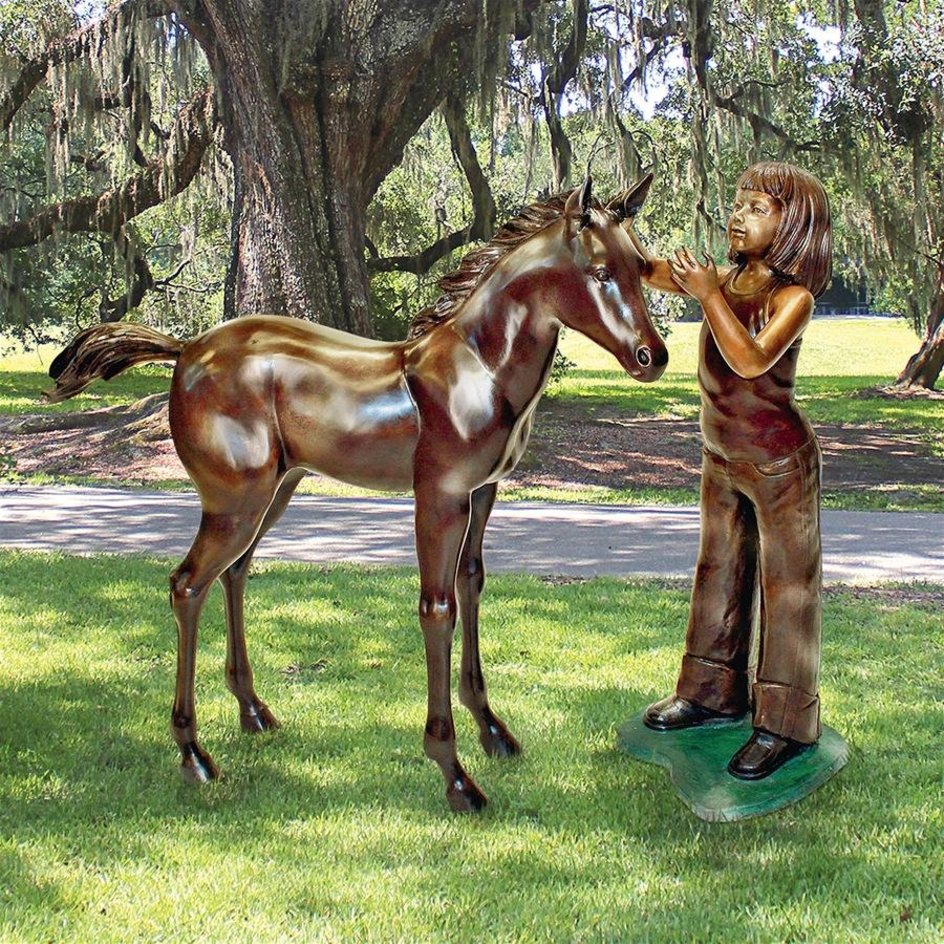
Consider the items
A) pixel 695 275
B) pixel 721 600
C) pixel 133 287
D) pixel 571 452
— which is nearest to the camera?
pixel 695 275

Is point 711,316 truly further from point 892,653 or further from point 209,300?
point 209,300

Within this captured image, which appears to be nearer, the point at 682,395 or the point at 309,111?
the point at 309,111

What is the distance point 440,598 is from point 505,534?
502cm

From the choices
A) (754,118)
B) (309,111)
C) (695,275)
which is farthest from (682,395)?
(695,275)

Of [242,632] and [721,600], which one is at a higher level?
[721,600]

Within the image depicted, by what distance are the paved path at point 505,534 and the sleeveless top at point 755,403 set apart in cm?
356

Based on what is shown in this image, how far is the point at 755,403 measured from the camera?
3.67 metres

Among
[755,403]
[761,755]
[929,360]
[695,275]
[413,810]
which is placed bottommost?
[413,810]

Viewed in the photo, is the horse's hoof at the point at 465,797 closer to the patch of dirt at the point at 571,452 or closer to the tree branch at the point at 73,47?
the patch of dirt at the point at 571,452

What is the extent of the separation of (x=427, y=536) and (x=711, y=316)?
106 cm

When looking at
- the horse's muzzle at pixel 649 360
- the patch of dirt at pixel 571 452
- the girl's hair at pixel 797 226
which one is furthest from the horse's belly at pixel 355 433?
the patch of dirt at pixel 571 452

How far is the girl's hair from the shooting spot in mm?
3604

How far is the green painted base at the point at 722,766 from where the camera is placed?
3582 mm

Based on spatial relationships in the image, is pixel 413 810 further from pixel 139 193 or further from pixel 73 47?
pixel 139 193
